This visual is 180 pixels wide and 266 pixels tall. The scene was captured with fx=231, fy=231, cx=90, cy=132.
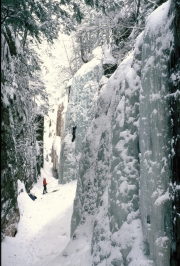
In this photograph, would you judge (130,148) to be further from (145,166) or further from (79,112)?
(79,112)

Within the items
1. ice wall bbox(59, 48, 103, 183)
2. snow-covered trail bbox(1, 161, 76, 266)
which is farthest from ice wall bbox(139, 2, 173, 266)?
ice wall bbox(59, 48, 103, 183)

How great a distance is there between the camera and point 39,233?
29.0 ft

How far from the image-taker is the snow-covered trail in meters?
6.53

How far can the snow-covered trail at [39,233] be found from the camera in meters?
6.53

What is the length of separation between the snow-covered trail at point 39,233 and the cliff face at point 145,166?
4.42ft

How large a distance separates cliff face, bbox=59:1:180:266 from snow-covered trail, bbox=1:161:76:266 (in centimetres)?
135

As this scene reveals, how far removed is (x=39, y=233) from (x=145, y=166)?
632 centimetres

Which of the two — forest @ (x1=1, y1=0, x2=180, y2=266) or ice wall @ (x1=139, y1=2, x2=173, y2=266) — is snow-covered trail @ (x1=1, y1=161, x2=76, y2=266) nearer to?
forest @ (x1=1, y1=0, x2=180, y2=266)

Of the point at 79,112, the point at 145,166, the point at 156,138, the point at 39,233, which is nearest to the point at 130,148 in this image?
the point at 145,166

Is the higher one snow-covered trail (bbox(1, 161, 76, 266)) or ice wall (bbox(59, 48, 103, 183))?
ice wall (bbox(59, 48, 103, 183))

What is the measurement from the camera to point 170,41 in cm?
383

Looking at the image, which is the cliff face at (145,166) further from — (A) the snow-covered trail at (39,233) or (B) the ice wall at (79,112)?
(B) the ice wall at (79,112)

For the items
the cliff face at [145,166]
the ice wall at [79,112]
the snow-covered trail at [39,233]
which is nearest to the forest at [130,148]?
the cliff face at [145,166]

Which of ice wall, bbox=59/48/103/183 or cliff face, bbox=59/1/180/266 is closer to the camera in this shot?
cliff face, bbox=59/1/180/266
